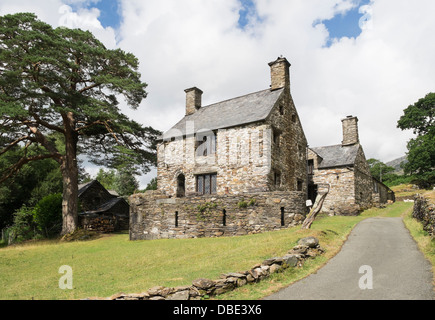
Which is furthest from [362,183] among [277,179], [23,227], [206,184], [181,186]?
[23,227]

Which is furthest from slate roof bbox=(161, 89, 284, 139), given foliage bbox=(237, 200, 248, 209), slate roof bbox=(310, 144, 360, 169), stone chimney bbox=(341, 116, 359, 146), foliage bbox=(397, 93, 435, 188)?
foliage bbox=(397, 93, 435, 188)

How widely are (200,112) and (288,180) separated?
37.4 feet

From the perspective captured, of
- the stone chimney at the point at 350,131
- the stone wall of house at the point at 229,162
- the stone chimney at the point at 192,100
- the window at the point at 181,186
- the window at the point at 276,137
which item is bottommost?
the window at the point at 181,186

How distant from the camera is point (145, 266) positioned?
42.7 feet

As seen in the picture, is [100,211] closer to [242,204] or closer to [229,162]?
[229,162]

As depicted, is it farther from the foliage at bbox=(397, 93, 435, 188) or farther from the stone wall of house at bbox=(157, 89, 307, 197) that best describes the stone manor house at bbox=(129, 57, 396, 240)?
the foliage at bbox=(397, 93, 435, 188)

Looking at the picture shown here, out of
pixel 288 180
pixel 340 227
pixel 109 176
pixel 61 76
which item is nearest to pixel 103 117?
pixel 61 76

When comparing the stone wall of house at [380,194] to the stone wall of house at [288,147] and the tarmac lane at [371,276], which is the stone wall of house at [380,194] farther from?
the tarmac lane at [371,276]

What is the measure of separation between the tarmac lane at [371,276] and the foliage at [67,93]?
54.2ft

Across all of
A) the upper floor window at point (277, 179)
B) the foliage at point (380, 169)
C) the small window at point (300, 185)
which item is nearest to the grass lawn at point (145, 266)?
the upper floor window at point (277, 179)

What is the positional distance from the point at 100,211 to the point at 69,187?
22.2ft

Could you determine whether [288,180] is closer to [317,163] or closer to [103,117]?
[317,163]

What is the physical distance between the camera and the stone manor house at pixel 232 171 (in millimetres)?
18938

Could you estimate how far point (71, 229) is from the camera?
25422mm
